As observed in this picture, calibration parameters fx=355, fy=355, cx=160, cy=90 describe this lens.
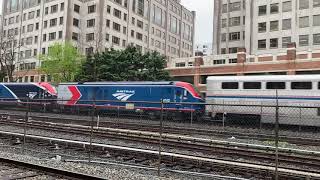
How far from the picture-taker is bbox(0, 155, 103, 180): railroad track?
9.94m

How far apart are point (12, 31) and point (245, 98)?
84530 mm

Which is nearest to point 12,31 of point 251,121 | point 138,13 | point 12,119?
point 138,13

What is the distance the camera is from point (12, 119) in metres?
24.7

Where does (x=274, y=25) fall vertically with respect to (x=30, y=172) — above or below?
above

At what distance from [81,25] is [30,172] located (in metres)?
77.0

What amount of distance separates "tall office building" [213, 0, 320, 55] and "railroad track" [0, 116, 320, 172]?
1877 inches

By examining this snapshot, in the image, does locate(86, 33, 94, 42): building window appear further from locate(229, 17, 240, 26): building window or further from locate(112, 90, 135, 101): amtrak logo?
locate(112, 90, 135, 101): amtrak logo

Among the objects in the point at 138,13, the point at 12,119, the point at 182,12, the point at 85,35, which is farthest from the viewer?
the point at 182,12

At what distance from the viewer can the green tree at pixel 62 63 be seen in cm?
6550

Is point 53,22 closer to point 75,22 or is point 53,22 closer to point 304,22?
point 75,22

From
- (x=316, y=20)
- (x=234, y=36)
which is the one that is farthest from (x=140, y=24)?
(x=316, y=20)

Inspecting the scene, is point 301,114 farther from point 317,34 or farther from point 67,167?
point 317,34

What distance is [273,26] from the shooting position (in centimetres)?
6612

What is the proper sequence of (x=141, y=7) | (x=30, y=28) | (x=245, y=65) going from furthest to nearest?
1. (x=141, y=7)
2. (x=30, y=28)
3. (x=245, y=65)
